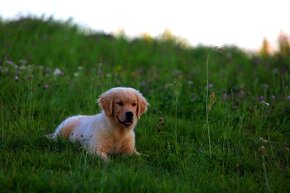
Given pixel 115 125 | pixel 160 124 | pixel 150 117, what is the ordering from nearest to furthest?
pixel 115 125 < pixel 160 124 < pixel 150 117

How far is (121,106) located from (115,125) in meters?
0.26

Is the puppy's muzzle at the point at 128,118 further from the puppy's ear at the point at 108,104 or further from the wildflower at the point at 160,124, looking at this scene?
the wildflower at the point at 160,124

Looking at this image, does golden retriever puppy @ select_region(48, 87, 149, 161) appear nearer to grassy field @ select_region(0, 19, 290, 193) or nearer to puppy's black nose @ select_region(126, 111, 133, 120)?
puppy's black nose @ select_region(126, 111, 133, 120)

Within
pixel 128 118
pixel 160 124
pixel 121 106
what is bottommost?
pixel 160 124

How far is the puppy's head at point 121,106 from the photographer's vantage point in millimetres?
6211

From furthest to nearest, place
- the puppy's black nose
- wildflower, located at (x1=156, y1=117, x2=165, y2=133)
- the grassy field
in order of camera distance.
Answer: wildflower, located at (x1=156, y1=117, x2=165, y2=133)
the puppy's black nose
the grassy field

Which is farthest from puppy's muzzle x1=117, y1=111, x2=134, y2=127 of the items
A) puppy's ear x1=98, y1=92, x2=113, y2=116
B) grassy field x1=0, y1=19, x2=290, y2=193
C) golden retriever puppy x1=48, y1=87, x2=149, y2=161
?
grassy field x1=0, y1=19, x2=290, y2=193

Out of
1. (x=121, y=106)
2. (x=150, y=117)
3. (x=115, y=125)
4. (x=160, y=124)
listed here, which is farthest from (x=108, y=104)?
(x=150, y=117)

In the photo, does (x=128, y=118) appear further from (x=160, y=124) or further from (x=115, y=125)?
(x=160, y=124)

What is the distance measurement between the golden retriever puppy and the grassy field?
0.76 ft

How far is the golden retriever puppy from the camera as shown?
6.23 meters

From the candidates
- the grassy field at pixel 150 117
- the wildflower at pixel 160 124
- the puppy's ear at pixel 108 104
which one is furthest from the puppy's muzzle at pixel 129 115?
the wildflower at pixel 160 124

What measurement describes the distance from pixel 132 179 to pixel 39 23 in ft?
29.7

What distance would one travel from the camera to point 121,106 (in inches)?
247
